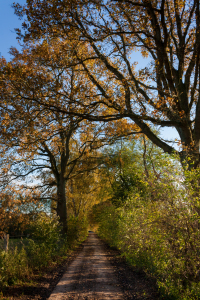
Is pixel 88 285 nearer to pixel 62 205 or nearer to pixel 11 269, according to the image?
pixel 11 269

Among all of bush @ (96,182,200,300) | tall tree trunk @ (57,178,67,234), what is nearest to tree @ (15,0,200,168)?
bush @ (96,182,200,300)

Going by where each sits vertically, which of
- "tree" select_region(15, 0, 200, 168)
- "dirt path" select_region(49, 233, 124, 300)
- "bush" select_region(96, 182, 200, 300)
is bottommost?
"dirt path" select_region(49, 233, 124, 300)

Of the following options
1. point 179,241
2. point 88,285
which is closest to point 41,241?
point 88,285

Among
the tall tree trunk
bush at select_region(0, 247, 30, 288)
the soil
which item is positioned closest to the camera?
the soil

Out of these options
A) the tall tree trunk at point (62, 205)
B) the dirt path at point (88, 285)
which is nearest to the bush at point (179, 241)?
the dirt path at point (88, 285)

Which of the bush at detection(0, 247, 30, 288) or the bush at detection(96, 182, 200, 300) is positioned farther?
the bush at detection(0, 247, 30, 288)

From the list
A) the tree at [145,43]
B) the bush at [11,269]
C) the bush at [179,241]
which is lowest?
the bush at [11,269]

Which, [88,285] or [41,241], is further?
[41,241]

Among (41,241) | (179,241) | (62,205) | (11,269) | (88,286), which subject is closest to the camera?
(179,241)

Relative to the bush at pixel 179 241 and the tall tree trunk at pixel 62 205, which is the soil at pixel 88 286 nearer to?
the bush at pixel 179 241

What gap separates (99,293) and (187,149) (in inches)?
185

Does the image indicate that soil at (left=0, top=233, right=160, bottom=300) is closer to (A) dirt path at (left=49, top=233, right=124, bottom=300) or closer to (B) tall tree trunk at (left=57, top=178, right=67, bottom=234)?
(A) dirt path at (left=49, top=233, right=124, bottom=300)

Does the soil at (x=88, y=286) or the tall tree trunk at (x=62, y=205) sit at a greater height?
the tall tree trunk at (x=62, y=205)

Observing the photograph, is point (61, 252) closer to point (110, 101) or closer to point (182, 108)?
point (110, 101)
